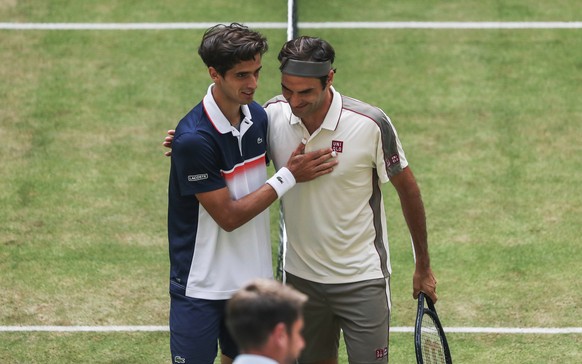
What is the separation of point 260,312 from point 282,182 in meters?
1.94

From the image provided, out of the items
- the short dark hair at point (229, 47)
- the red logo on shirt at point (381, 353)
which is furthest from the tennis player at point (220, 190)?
the red logo on shirt at point (381, 353)

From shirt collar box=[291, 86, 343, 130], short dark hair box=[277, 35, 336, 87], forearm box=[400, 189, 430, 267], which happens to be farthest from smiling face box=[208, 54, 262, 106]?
forearm box=[400, 189, 430, 267]

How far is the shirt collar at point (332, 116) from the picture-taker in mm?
6469

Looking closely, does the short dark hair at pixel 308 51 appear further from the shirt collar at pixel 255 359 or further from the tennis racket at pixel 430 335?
the shirt collar at pixel 255 359

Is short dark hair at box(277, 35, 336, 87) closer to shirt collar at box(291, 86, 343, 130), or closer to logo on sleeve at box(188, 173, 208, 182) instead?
shirt collar at box(291, 86, 343, 130)

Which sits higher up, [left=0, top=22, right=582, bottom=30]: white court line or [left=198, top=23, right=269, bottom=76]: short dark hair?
[left=0, top=22, right=582, bottom=30]: white court line

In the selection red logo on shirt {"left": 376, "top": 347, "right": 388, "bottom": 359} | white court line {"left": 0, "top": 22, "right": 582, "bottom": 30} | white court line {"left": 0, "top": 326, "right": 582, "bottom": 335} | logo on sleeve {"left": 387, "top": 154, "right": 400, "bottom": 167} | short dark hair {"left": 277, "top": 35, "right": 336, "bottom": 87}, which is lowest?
white court line {"left": 0, "top": 326, "right": 582, "bottom": 335}

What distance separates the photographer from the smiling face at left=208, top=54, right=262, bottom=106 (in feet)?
20.4

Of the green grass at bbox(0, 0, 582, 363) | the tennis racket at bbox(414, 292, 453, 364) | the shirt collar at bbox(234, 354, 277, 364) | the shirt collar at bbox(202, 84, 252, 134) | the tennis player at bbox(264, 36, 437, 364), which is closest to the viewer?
the shirt collar at bbox(234, 354, 277, 364)

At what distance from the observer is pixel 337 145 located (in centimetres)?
647

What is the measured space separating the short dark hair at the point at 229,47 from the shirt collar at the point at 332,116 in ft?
1.55

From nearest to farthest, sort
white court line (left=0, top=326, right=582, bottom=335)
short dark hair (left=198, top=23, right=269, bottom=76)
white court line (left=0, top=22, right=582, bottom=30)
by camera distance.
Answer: short dark hair (left=198, top=23, right=269, bottom=76)
white court line (left=0, top=326, right=582, bottom=335)
white court line (left=0, top=22, right=582, bottom=30)

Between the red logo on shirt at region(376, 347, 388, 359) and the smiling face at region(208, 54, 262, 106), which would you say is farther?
the red logo on shirt at region(376, 347, 388, 359)

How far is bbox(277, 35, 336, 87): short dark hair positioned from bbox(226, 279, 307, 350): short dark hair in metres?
2.09
